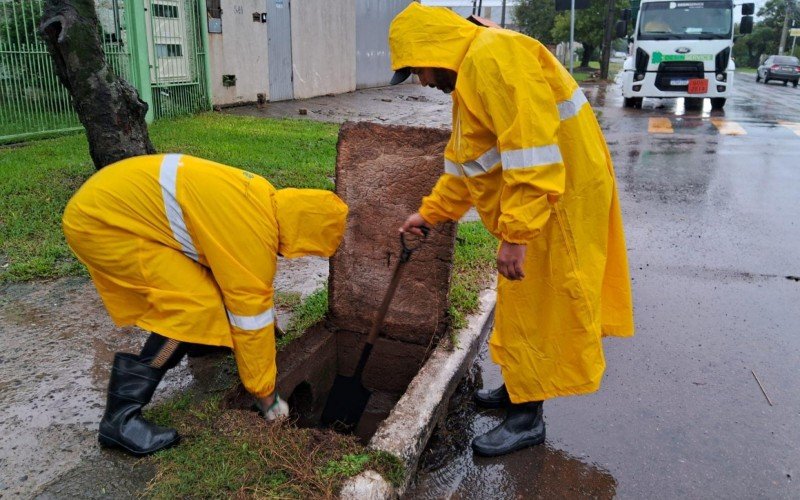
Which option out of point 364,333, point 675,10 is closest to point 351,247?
point 364,333

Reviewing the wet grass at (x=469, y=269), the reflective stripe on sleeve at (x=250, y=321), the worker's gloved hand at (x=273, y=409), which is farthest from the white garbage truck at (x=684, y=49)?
the reflective stripe on sleeve at (x=250, y=321)

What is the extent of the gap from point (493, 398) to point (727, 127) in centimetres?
1216

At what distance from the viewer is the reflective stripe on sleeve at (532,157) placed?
2.27 metres

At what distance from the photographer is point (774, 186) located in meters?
7.95

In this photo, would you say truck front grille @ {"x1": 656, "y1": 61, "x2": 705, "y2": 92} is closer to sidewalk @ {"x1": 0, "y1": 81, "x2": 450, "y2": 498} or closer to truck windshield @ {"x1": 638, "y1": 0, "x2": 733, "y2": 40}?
truck windshield @ {"x1": 638, "y1": 0, "x2": 733, "y2": 40}

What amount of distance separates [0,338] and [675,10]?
15952mm

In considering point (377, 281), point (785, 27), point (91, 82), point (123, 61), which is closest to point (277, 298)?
point (377, 281)

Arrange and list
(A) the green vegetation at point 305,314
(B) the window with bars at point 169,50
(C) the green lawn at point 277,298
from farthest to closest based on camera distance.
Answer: (B) the window with bars at point 169,50, (A) the green vegetation at point 305,314, (C) the green lawn at point 277,298

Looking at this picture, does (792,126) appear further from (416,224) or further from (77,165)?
(416,224)

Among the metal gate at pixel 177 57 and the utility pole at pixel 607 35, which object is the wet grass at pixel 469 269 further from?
the utility pole at pixel 607 35

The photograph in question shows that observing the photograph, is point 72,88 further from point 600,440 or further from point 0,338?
point 600,440

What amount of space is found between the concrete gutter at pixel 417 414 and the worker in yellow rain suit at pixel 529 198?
283mm

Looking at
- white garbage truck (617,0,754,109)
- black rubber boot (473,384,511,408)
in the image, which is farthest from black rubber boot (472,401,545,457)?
white garbage truck (617,0,754,109)

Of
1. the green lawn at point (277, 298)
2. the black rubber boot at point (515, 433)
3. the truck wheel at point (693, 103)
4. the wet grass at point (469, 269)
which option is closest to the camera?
the green lawn at point (277, 298)
